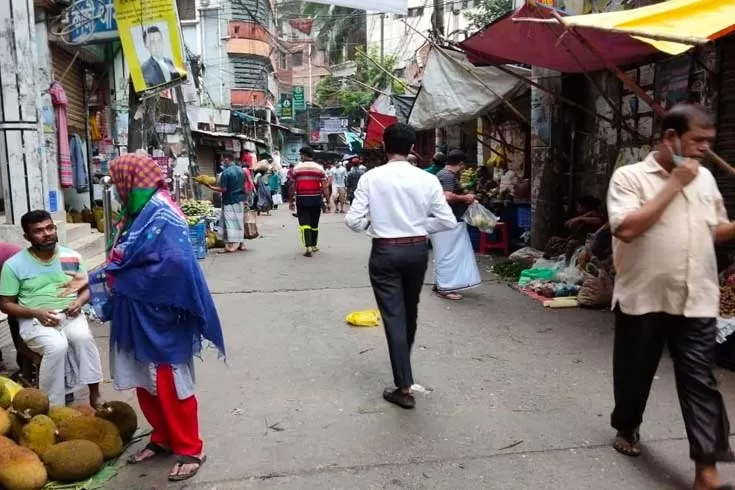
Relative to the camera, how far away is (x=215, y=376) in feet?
16.0

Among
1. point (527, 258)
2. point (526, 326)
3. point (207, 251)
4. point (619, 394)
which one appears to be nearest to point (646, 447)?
point (619, 394)

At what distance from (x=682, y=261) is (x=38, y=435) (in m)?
3.29

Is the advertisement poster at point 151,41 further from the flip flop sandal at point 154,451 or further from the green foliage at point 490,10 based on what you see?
the green foliage at point 490,10

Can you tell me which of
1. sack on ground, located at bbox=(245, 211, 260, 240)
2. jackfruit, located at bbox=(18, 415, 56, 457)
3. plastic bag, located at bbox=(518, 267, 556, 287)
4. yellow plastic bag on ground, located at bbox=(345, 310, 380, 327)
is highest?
jackfruit, located at bbox=(18, 415, 56, 457)

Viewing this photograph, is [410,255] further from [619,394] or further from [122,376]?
[122,376]

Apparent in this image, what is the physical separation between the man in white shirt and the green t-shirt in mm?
1888

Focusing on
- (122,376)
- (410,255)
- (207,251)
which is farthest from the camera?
(207,251)

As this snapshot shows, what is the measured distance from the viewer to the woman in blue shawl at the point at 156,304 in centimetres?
317

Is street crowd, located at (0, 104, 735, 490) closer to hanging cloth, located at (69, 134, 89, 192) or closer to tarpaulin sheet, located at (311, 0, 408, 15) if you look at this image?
tarpaulin sheet, located at (311, 0, 408, 15)

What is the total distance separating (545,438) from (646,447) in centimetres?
54

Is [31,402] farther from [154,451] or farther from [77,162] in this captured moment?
[77,162]

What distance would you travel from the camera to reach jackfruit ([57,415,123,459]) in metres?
3.39

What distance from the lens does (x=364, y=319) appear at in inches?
249

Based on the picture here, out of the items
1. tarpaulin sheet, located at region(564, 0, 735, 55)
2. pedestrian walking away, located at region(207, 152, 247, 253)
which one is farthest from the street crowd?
pedestrian walking away, located at region(207, 152, 247, 253)
